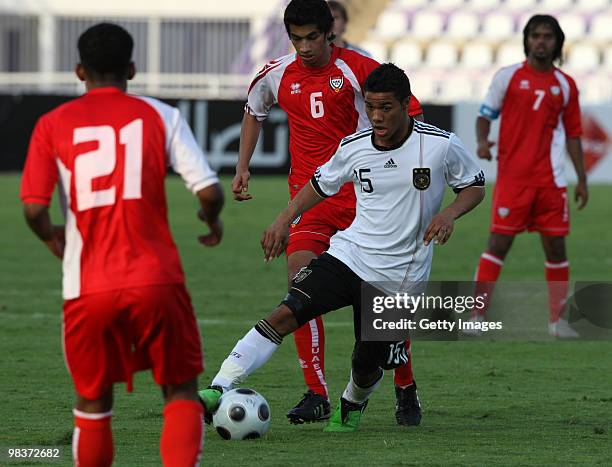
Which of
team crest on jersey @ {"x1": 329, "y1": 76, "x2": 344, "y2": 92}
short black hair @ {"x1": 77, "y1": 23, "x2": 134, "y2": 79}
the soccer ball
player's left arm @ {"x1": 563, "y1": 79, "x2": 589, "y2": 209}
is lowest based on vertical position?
the soccer ball

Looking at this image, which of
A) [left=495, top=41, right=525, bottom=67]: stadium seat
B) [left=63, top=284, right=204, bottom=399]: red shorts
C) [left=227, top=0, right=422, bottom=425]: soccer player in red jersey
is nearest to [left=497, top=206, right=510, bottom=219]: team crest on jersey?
[left=227, top=0, right=422, bottom=425]: soccer player in red jersey

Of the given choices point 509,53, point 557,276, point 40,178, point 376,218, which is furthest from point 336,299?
point 509,53

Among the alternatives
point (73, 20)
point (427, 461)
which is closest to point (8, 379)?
point (427, 461)

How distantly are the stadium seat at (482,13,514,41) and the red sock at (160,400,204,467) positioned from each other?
89.7 ft

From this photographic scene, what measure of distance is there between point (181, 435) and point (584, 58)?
27.2m

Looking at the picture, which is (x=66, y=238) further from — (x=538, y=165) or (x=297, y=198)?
(x=538, y=165)

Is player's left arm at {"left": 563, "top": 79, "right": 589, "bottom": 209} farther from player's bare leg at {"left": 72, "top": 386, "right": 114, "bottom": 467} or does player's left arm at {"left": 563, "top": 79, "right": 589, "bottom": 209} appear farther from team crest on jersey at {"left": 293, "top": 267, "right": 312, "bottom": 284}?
player's bare leg at {"left": 72, "top": 386, "right": 114, "bottom": 467}

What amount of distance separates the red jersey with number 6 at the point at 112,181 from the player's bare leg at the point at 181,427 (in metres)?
0.38

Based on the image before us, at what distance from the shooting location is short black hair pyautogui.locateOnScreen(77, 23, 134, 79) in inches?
175

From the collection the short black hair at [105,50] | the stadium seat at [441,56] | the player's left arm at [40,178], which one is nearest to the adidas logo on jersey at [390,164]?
the short black hair at [105,50]

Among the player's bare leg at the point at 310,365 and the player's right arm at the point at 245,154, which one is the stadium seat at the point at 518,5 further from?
the player's bare leg at the point at 310,365

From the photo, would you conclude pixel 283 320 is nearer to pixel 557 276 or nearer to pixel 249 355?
pixel 249 355

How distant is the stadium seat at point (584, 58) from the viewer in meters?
30.4

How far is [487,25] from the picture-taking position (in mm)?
31297
